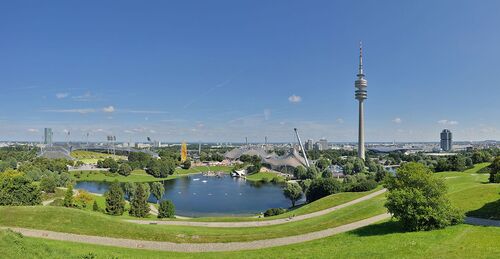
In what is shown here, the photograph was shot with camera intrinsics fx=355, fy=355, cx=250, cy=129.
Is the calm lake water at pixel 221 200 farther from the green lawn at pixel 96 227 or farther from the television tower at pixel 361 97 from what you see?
the television tower at pixel 361 97

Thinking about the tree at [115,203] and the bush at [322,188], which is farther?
the bush at [322,188]

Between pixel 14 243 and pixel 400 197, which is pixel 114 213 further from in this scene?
pixel 400 197

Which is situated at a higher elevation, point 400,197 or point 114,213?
point 400,197

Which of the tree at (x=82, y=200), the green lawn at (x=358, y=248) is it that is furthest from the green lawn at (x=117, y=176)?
the green lawn at (x=358, y=248)

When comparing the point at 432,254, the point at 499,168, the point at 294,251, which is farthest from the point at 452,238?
the point at 499,168

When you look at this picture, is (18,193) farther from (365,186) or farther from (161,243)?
(365,186)

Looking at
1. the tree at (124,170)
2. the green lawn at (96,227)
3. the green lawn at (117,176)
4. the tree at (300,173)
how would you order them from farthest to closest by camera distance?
the tree at (124,170) → the green lawn at (117,176) → the tree at (300,173) → the green lawn at (96,227)
